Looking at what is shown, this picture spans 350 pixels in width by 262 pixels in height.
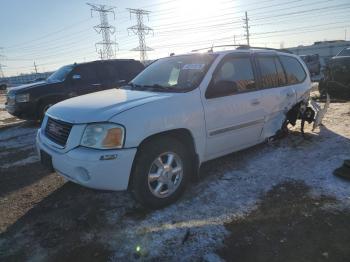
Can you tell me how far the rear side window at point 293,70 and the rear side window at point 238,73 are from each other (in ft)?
3.84

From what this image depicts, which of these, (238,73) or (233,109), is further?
(238,73)

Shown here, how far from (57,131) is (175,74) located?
172 centimetres

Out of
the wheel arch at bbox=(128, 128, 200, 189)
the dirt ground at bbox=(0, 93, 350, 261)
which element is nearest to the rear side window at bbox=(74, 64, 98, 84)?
the dirt ground at bbox=(0, 93, 350, 261)

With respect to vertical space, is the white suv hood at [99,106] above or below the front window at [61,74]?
below

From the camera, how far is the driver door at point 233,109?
4379 millimetres

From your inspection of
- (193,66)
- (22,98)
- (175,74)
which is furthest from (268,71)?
(22,98)

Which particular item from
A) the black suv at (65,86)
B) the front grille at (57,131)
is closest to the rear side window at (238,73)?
the front grille at (57,131)

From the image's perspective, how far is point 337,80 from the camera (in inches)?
445

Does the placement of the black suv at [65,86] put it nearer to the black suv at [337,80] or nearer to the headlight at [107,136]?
the black suv at [337,80]

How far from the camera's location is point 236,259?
3.01 m

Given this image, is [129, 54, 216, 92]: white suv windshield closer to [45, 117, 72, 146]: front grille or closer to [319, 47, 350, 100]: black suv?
[45, 117, 72, 146]: front grille

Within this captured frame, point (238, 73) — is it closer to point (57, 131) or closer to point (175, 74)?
point (175, 74)

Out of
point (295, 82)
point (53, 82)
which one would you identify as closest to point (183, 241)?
point (295, 82)

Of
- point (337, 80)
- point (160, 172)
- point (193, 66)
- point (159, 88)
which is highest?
point (193, 66)
